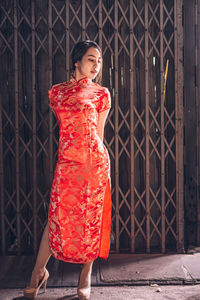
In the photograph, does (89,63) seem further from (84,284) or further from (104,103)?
(84,284)

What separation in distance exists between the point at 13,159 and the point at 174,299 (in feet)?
6.78

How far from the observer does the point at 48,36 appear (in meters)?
3.45

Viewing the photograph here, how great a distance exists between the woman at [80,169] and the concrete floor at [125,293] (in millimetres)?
257

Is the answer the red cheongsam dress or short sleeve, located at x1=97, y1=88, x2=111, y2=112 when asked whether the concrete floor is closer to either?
the red cheongsam dress

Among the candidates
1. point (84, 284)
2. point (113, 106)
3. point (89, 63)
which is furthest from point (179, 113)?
point (84, 284)

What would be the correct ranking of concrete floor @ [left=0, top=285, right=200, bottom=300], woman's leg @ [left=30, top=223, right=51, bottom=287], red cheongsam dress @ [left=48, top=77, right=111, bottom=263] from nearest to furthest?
red cheongsam dress @ [left=48, top=77, right=111, bottom=263] < woman's leg @ [left=30, top=223, right=51, bottom=287] < concrete floor @ [left=0, top=285, right=200, bottom=300]

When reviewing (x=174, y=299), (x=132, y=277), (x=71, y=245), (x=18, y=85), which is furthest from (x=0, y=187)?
(x=174, y=299)

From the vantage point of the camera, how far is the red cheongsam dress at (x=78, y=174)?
95.6 inches

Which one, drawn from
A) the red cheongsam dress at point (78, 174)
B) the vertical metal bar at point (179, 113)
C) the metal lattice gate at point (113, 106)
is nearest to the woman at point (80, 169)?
the red cheongsam dress at point (78, 174)

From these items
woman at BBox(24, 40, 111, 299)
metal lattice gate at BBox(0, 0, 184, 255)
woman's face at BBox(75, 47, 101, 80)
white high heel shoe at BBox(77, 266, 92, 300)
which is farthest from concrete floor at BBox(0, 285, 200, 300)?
woman's face at BBox(75, 47, 101, 80)

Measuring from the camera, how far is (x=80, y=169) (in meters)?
2.43

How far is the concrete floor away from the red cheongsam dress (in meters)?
0.45

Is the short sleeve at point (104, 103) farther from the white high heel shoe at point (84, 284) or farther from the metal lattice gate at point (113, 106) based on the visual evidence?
the white high heel shoe at point (84, 284)

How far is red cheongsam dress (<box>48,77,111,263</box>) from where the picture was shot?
7.97ft
